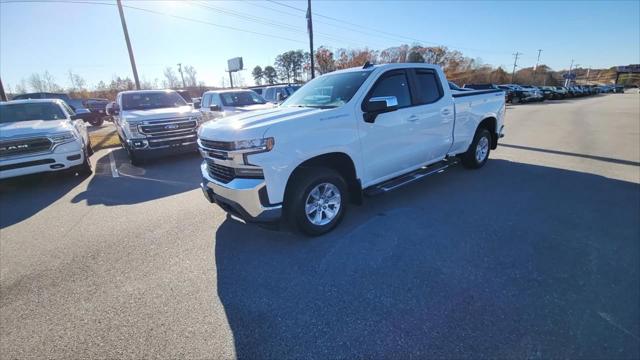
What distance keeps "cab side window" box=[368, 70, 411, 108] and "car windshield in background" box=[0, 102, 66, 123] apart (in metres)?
8.09

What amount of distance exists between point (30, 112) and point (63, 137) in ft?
6.98

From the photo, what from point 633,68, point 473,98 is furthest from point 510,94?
point 633,68

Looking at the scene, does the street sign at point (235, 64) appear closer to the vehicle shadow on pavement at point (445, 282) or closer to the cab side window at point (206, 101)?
the cab side window at point (206, 101)

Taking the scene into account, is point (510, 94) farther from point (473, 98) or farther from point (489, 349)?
point (489, 349)

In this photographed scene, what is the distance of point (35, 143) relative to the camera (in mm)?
6156

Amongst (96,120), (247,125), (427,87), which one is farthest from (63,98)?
(427,87)

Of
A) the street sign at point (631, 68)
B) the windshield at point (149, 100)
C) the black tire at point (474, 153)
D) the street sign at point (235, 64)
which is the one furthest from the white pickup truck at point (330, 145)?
the street sign at point (631, 68)

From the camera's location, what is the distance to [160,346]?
2303mm

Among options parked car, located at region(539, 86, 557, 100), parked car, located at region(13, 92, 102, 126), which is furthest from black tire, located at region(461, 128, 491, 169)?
Result: parked car, located at region(539, 86, 557, 100)

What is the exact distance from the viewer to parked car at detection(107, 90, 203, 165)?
7688 mm

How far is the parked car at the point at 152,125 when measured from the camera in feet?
25.2

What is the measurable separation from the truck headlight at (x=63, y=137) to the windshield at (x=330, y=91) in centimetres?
518

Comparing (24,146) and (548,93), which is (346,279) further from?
(548,93)

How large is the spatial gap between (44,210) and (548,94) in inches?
1854
